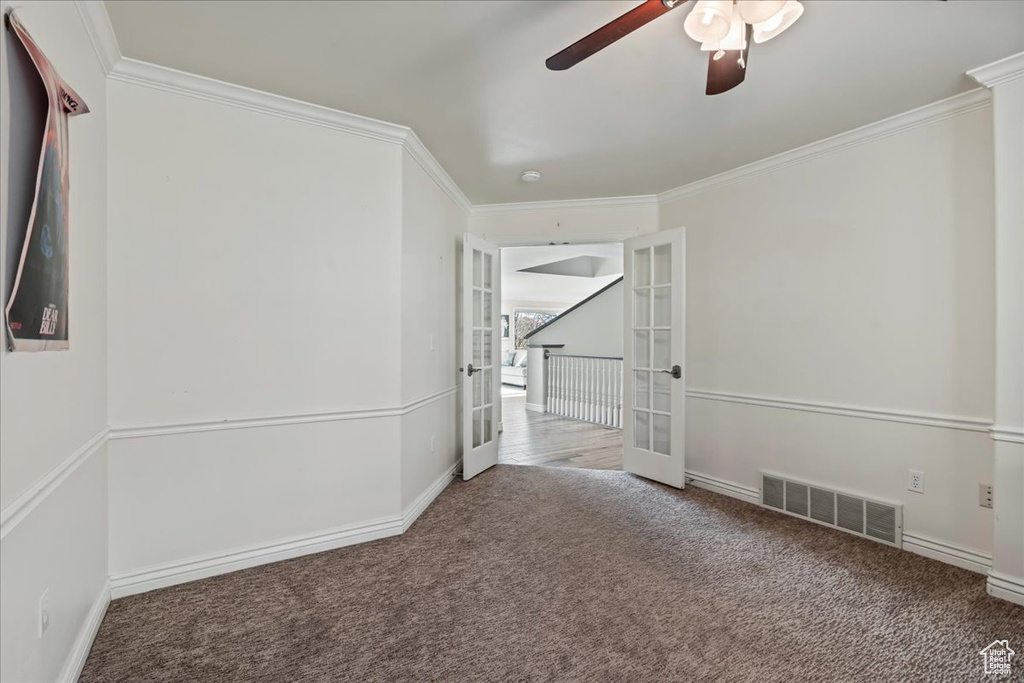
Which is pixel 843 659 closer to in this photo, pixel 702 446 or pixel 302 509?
pixel 702 446

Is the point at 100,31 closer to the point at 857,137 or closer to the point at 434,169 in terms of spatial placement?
the point at 434,169

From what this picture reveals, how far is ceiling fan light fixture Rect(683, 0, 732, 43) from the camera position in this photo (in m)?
1.33

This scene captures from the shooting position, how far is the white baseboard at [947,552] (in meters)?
2.15

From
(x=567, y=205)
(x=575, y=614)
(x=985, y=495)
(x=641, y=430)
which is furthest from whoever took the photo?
(x=567, y=205)

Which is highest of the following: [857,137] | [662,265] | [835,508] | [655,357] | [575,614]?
[857,137]

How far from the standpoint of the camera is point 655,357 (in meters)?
3.57

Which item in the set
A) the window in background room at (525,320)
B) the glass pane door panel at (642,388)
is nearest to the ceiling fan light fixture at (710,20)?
the glass pane door panel at (642,388)

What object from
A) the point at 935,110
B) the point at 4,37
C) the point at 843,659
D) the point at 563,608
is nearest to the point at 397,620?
the point at 563,608

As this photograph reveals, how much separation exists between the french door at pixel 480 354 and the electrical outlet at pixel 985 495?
2.94m

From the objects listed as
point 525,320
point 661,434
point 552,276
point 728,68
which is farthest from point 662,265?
point 525,320

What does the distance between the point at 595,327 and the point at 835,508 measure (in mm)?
4113

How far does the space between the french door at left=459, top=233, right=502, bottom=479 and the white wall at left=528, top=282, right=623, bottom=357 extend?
8.67ft

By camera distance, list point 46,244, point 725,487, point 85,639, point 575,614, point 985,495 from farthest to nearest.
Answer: point 725,487 < point 985,495 < point 575,614 < point 85,639 < point 46,244

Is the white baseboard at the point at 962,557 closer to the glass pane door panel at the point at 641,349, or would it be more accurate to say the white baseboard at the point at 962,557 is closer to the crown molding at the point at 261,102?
the glass pane door panel at the point at 641,349
